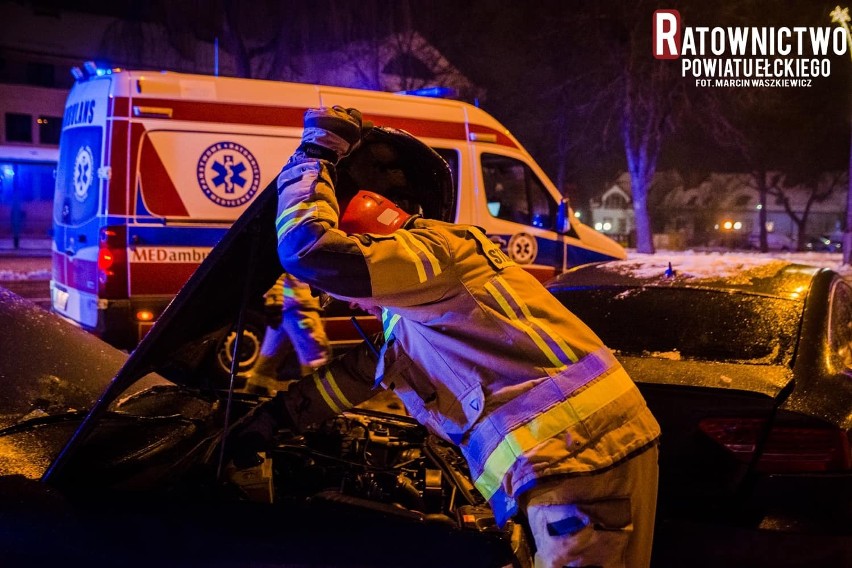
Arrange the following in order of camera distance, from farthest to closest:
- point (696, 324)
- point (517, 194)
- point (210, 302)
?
point (517, 194), point (696, 324), point (210, 302)

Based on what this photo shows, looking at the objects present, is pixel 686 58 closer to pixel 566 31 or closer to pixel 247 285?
pixel 566 31

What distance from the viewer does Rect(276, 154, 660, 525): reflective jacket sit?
177cm

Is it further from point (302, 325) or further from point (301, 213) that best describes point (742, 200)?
point (301, 213)

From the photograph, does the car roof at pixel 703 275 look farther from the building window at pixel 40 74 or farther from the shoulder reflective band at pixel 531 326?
the building window at pixel 40 74

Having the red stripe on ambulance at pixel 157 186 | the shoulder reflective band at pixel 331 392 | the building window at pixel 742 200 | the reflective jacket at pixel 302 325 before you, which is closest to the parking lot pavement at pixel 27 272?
the red stripe on ambulance at pixel 157 186

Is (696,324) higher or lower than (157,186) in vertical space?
lower

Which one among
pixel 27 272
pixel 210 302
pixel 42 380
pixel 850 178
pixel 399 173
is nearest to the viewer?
pixel 210 302

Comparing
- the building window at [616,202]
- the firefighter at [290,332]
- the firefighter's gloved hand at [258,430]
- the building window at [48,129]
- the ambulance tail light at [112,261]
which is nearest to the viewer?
the firefighter's gloved hand at [258,430]

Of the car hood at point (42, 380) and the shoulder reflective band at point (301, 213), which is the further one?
the car hood at point (42, 380)

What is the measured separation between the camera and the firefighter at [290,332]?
19.6 ft

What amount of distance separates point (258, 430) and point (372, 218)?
73 cm

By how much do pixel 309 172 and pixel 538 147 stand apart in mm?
27383

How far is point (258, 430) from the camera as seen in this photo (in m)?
2.24

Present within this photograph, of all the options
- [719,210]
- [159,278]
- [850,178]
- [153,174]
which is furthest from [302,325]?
[719,210]
